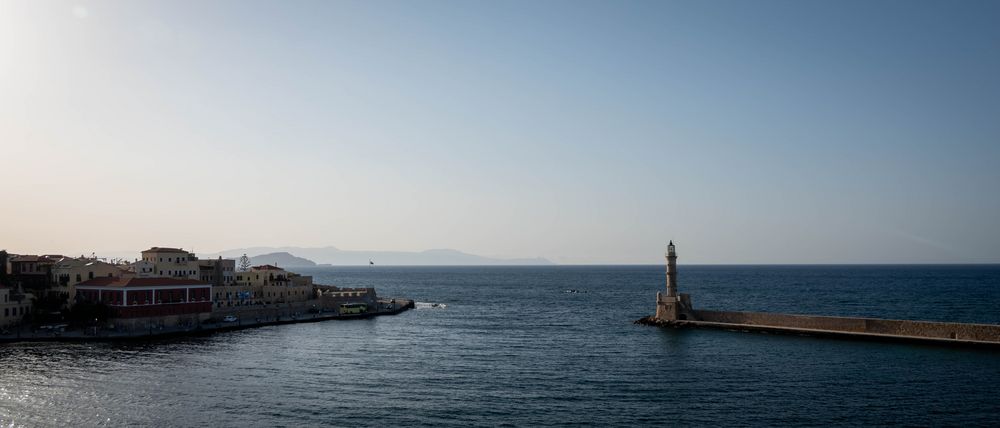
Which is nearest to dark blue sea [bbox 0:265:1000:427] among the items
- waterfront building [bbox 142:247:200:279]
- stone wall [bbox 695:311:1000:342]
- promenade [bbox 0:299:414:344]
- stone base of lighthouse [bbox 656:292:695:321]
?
stone wall [bbox 695:311:1000:342]

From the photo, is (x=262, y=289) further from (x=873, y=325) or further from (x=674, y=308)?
(x=873, y=325)

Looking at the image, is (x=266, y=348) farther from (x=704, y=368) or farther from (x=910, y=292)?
(x=910, y=292)

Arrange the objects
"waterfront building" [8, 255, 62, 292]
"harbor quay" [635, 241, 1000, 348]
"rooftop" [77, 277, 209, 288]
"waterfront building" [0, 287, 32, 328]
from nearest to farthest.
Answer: "harbor quay" [635, 241, 1000, 348], "waterfront building" [0, 287, 32, 328], "rooftop" [77, 277, 209, 288], "waterfront building" [8, 255, 62, 292]

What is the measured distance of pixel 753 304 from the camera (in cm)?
14288

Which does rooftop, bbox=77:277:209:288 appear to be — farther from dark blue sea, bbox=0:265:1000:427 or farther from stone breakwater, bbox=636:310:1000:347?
stone breakwater, bbox=636:310:1000:347

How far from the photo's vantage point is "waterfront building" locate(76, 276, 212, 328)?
A: 8612cm

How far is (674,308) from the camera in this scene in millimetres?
91625

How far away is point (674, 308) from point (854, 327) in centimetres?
2271

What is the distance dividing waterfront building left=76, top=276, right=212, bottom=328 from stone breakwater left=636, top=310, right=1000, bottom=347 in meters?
62.1

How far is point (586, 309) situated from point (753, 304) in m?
38.4

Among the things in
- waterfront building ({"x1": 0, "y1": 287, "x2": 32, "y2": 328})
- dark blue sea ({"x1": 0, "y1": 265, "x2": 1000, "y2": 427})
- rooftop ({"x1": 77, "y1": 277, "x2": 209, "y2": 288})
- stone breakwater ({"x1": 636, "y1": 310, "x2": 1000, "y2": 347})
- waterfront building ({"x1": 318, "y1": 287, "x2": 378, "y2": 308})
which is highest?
rooftop ({"x1": 77, "y1": 277, "x2": 209, "y2": 288})

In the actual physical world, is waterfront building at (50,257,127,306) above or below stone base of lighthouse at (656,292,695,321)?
above

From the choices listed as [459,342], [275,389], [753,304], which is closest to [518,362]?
[459,342]

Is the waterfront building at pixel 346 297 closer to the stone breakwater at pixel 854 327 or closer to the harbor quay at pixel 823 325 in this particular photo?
the harbor quay at pixel 823 325
